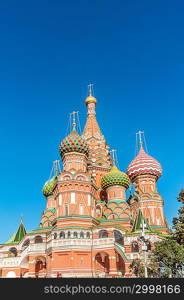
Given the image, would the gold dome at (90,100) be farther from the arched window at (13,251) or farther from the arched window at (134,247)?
the arched window at (134,247)

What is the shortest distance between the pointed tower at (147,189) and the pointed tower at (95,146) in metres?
4.14

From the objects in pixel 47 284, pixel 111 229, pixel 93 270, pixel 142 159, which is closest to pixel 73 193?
pixel 111 229

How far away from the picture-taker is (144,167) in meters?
44.6

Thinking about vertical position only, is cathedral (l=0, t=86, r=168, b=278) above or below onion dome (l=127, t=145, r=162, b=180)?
below

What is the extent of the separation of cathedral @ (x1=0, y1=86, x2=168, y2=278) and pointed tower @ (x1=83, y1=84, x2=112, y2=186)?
0.16 m

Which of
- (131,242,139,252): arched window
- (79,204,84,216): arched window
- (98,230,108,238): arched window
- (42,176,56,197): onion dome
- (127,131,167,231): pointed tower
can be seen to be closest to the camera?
(131,242,139,252): arched window

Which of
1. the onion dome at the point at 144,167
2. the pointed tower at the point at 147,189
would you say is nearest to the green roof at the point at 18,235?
the pointed tower at the point at 147,189

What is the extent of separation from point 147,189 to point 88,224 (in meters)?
13.7

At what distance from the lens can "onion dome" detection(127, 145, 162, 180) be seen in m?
44.4

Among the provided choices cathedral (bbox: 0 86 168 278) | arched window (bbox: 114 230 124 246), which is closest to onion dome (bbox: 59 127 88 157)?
cathedral (bbox: 0 86 168 278)

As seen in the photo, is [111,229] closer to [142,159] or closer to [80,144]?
Answer: [80,144]

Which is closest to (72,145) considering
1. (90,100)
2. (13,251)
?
(13,251)

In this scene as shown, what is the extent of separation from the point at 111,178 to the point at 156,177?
381 inches

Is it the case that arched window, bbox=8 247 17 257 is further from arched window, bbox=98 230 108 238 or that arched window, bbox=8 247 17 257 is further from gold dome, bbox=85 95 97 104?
gold dome, bbox=85 95 97 104
